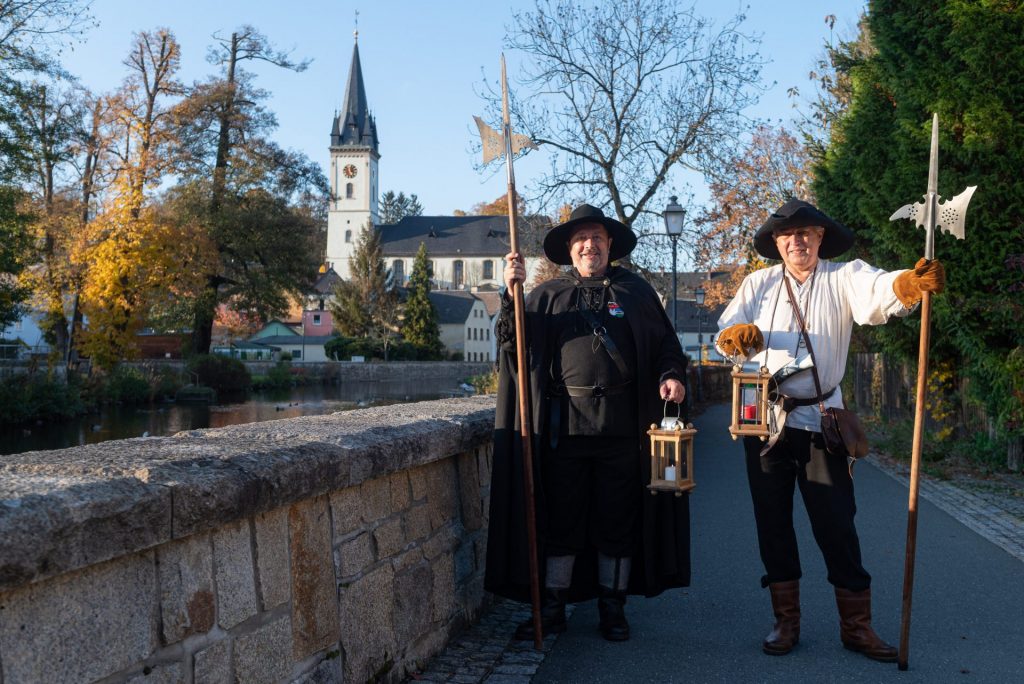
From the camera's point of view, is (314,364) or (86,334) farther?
(314,364)

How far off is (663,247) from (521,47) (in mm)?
5136

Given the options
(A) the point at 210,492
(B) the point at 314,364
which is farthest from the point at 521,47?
(B) the point at 314,364

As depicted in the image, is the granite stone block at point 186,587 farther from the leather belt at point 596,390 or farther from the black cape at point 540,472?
the leather belt at point 596,390

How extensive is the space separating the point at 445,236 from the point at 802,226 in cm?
11961

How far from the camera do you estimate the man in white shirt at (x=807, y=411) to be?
465cm

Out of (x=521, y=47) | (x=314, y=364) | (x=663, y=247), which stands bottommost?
(x=314, y=364)

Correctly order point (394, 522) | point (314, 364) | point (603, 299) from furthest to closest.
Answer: point (314, 364) → point (603, 299) → point (394, 522)

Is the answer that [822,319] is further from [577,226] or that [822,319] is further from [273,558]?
[273,558]

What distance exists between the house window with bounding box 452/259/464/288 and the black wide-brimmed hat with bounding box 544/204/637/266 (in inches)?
4634

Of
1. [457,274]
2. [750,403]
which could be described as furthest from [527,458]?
[457,274]

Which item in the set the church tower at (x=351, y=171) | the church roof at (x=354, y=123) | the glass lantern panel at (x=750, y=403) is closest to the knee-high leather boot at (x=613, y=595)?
the glass lantern panel at (x=750, y=403)

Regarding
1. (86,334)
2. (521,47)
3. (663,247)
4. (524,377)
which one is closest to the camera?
(524,377)

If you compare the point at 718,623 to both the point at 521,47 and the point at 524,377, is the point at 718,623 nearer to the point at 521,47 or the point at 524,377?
the point at 524,377

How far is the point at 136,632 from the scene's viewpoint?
2.53 m
